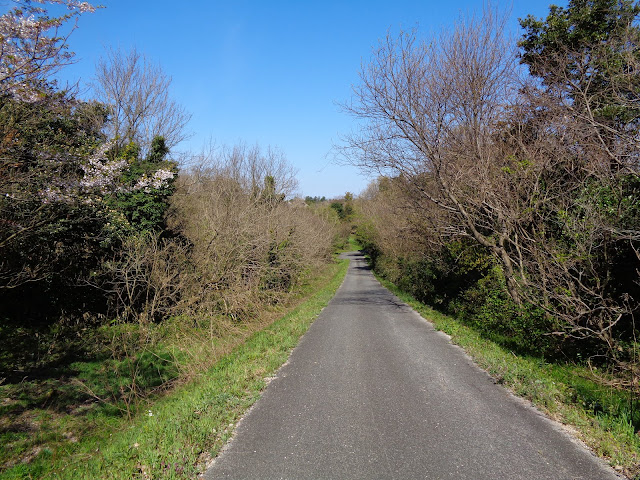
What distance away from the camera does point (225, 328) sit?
41.5 ft

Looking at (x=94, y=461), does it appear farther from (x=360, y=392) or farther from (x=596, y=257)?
(x=596, y=257)

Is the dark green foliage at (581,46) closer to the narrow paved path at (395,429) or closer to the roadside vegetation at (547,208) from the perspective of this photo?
the roadside vegetation at (547,208)

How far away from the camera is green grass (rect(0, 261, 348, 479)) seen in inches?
163

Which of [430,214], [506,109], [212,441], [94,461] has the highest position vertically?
[506,109]

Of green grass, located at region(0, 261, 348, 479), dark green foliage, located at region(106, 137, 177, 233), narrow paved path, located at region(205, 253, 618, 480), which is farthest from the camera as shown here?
dark green foliage, located at region(106, 137, 177, 233)

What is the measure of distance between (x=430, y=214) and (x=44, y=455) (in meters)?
12.7

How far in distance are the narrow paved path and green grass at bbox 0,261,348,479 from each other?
297 millimetres

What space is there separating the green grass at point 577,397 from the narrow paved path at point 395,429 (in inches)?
9.1

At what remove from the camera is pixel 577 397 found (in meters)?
5.81

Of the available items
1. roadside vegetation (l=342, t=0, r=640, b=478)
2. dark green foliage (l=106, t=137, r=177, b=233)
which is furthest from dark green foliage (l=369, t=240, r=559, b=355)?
dark green foliage (l=106, t=137, r=177, b=233)

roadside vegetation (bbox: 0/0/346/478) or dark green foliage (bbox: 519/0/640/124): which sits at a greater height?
dark green foliage (bbox: 519/0/640/124)

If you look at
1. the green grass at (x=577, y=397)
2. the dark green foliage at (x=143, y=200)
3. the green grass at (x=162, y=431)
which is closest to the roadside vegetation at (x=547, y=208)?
the green grass at (x=577, y=397)

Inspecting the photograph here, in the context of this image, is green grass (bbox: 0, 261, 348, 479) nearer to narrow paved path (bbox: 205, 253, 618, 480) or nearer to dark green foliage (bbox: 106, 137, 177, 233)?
narrow paved path (bbox: 205, 253, 618, 480)

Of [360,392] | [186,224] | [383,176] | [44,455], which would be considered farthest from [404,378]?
[186,224]
